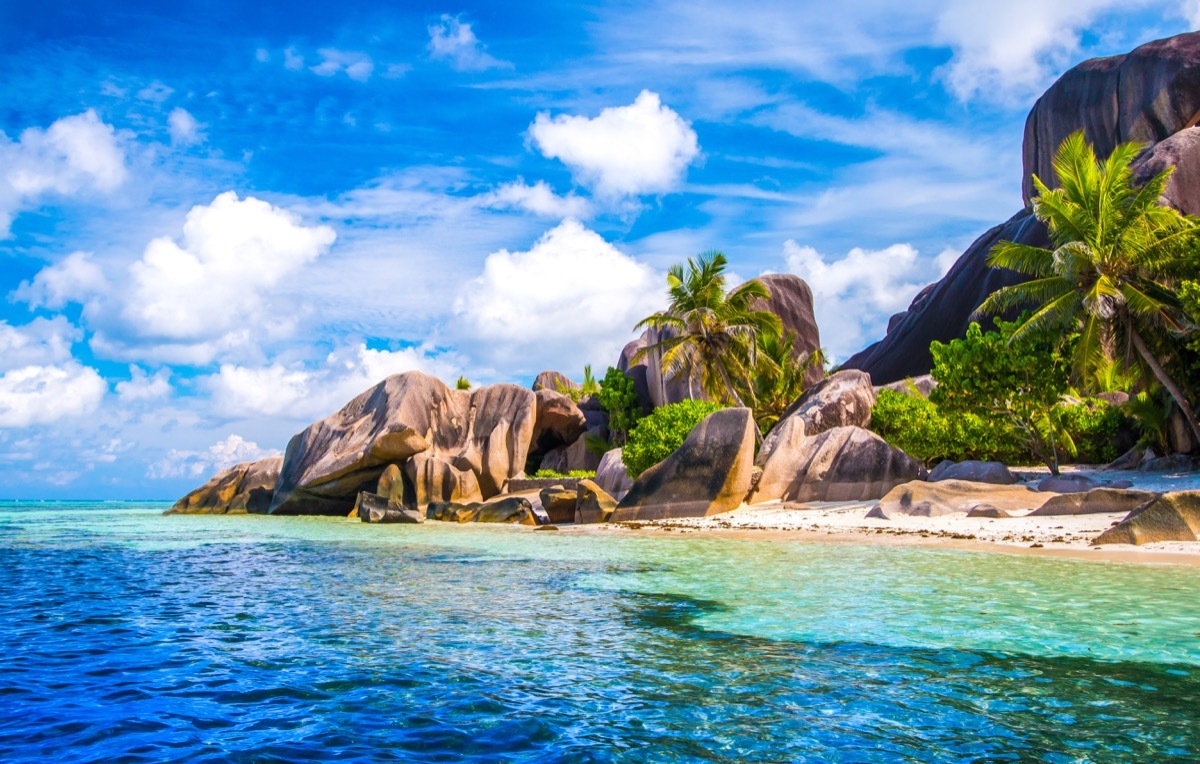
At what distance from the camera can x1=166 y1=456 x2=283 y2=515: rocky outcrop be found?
3438 cm

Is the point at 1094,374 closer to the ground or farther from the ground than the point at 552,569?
farther from the ground

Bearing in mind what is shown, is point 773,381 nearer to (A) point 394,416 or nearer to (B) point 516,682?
(A) point 394,416

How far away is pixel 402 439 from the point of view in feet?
96.7

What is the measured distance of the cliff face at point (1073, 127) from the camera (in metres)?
37.4

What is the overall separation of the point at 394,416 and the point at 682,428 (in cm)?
1237

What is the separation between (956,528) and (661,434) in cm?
1028

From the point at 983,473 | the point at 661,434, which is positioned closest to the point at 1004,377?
the point at 983,473

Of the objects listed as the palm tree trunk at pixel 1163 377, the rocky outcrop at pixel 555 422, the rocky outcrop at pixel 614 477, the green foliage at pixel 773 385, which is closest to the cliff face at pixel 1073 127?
the green foliage at pixel 773 385

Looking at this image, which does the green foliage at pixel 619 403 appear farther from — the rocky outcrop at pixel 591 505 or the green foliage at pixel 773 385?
the rocky outcrop at pixel 591 505

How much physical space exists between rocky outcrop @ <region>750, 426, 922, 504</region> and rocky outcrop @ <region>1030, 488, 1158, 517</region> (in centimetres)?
548

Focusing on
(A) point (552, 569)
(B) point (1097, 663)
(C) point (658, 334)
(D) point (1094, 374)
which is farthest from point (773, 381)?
(B) point (1097, 663)

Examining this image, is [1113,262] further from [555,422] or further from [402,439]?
[555,422]

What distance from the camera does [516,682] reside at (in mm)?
4656

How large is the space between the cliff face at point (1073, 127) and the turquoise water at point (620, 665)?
31.8m
